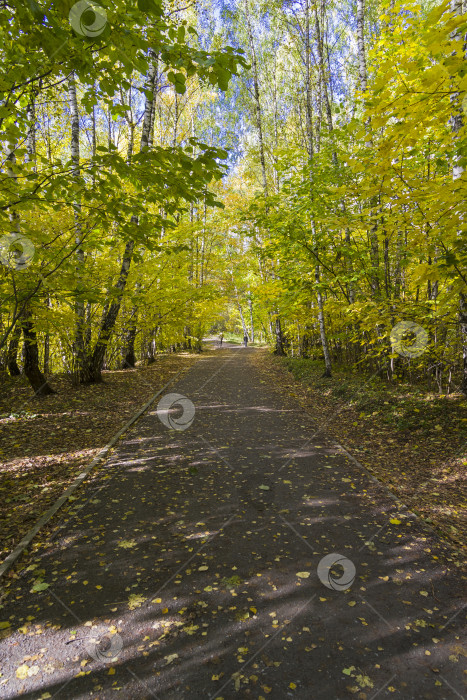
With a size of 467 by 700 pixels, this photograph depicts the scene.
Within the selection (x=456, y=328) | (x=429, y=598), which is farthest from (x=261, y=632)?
(x=456, y=328)

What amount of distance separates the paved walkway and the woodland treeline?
7.57 feet

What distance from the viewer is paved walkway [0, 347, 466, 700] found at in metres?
2.07

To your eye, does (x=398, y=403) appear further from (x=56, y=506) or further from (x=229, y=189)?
(x=229, y=189)

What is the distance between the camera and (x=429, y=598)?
8.62 ft

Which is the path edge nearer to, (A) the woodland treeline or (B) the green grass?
(A) the woodland treeline

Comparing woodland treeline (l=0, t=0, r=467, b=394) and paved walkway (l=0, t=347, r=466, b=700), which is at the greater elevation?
woodland treeline (l=0, t=0, r=467, b=394)

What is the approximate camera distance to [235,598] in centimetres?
264

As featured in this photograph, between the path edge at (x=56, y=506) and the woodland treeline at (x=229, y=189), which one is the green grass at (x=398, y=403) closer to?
the woodland treeline at (x=229, y=189)

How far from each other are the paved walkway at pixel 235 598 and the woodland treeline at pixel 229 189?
231cm

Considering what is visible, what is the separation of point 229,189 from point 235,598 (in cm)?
2496

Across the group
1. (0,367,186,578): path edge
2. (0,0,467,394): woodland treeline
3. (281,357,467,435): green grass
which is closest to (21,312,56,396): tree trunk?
(0,0,467,394): woodland treeline

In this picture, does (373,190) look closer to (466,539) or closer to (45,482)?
(466,539)

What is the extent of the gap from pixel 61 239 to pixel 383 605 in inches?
271

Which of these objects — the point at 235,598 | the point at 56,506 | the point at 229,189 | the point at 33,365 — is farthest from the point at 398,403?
the point at 229,189
